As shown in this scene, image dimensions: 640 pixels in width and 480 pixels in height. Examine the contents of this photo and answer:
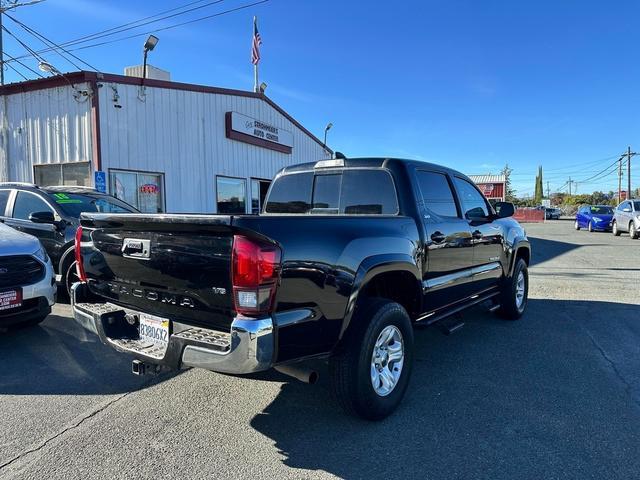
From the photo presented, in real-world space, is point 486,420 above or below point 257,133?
below

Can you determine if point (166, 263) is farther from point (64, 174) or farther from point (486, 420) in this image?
point (64, 174)

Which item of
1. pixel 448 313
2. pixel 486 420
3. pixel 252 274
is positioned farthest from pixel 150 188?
pixel 486 420

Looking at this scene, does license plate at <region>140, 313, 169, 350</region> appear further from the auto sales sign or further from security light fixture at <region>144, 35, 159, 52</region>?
the auto sales sign

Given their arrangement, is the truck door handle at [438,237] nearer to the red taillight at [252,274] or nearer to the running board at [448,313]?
the running board at [448,313]

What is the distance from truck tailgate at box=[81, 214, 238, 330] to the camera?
266cm

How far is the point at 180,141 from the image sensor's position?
13.5m

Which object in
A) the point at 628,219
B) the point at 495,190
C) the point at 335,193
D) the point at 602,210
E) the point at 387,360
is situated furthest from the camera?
the point at 495,190

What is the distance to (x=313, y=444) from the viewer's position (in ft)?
9.82

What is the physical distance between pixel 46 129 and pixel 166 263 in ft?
39.1

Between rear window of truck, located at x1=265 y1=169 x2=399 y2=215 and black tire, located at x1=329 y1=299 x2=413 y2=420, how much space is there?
111 cm

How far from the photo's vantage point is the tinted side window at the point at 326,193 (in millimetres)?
4441

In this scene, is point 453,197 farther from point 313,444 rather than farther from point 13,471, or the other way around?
point 13,471

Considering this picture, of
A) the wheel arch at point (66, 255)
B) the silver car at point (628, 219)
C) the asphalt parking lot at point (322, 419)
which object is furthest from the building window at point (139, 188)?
the silver car at point (628, 219)

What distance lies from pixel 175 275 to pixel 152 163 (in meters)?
10.8
